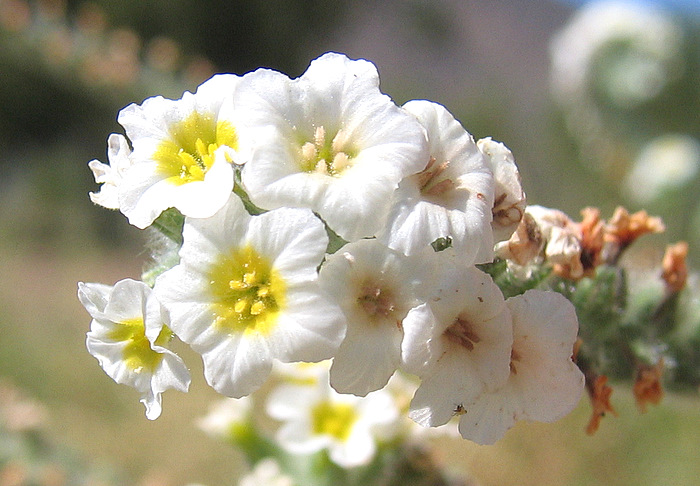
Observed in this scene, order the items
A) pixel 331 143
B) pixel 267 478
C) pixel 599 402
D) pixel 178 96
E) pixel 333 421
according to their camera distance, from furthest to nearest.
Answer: pixel 178 96 → pixel 333 421 → pixel 267 478 → pixel 599 402 → pixel 331 143

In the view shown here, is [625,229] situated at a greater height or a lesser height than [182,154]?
lesser

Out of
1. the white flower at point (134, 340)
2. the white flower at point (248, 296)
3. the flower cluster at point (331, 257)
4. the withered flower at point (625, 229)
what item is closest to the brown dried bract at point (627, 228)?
the withered flower at point (625, 229)

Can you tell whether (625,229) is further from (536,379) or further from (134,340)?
(134,340)

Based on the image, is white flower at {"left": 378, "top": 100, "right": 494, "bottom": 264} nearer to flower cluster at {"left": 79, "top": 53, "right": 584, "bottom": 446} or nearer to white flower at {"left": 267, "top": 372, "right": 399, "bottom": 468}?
flower cluster at {"left": 79, "top": 53, "right": 584, "bottom": 446}

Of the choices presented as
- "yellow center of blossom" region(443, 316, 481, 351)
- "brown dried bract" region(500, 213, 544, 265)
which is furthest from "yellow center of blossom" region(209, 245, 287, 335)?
"brown dried bract" region(500, 213, 544, 265)

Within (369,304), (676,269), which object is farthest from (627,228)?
(369,304)

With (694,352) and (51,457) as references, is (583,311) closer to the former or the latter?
(694,352)
